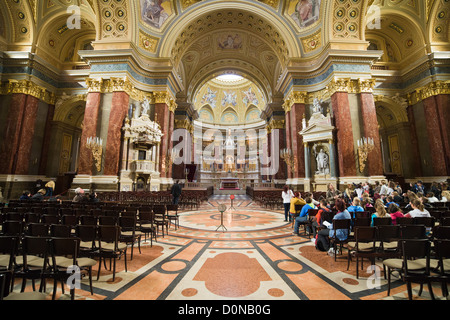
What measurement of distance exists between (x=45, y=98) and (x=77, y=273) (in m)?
17.9

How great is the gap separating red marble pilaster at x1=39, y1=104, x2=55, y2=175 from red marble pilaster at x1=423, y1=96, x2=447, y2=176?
27222 millimetres

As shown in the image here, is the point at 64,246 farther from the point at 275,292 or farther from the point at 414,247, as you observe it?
the point at 414,247

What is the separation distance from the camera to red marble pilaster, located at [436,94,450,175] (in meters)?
11.9

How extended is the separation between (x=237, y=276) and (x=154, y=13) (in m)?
18.4

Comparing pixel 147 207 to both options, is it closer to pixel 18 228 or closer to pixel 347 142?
pixel 18 228

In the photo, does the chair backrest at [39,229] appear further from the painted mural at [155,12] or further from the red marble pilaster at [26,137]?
the painted mural at [155,12]

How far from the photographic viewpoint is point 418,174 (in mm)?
13617

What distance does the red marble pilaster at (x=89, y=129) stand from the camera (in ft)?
38.4

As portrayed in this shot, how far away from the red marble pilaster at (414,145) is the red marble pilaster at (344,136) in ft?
20.6

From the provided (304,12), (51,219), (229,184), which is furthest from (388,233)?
(229,184)

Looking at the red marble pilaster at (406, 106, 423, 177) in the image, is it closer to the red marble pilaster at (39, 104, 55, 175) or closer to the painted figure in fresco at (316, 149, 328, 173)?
the painted figure in fresco at (316, 149, 328, 173)

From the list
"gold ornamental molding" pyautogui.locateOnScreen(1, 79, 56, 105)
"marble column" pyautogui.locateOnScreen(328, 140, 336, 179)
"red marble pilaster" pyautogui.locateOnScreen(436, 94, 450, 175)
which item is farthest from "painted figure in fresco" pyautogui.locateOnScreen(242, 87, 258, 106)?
"gold ornamental molding" pyautogui.locateOnScreen(1, 79, 56, 105)

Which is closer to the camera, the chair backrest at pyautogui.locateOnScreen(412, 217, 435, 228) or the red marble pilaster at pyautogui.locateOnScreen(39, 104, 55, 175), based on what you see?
the chair backrest at pyautogui.locateOnScreen(412, 217, 435, 228)

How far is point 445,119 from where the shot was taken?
40.2 feet
